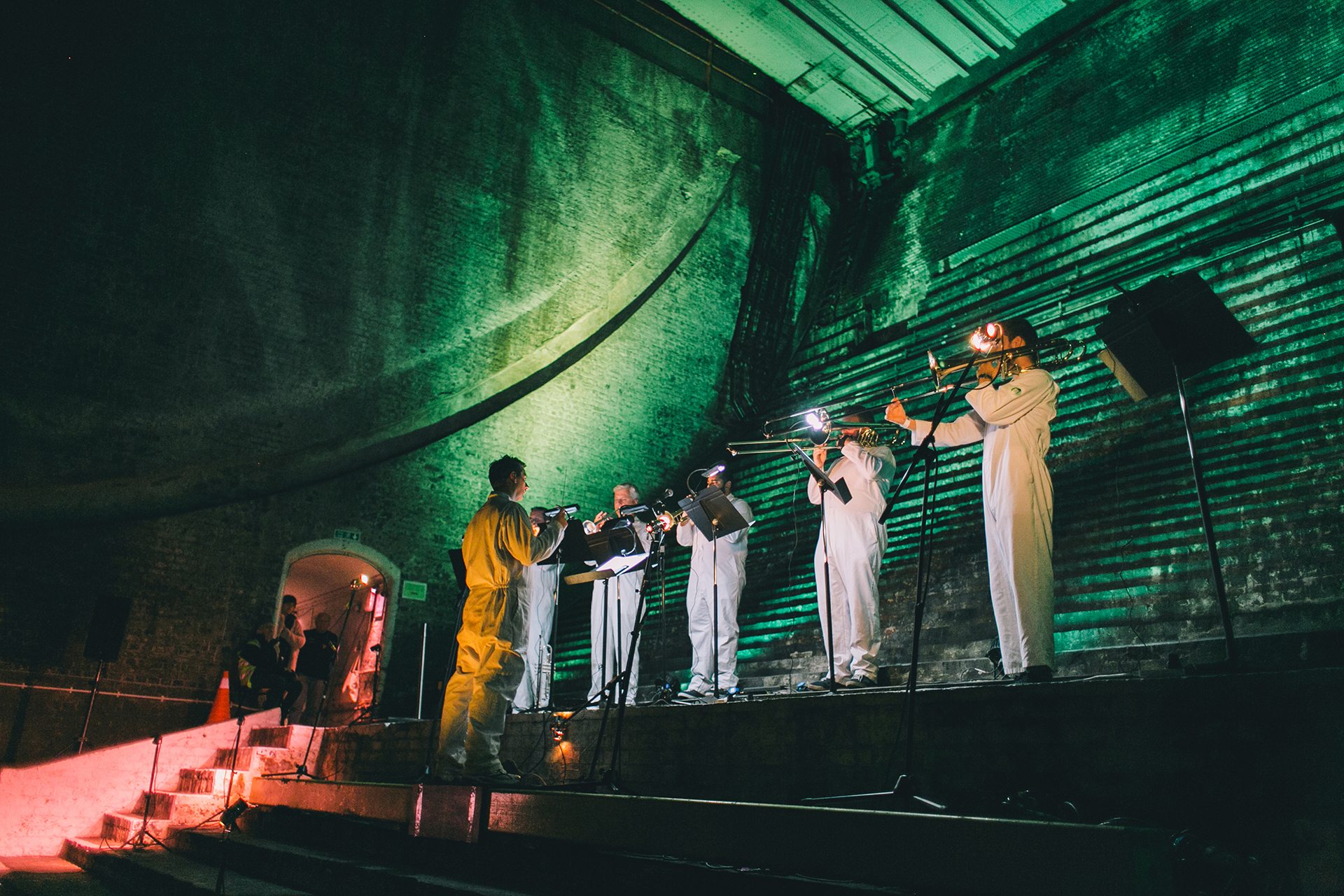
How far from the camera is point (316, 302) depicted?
10.6m

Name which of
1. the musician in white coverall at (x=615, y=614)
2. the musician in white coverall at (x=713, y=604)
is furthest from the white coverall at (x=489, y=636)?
the musician in white coverall at (x=615, y=614)

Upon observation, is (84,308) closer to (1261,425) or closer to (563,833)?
(563,833)

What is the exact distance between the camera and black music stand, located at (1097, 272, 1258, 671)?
12.5 feet

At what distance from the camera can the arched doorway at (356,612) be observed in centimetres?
1015

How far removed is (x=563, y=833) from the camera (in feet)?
12.1

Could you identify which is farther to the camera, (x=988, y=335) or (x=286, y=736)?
(x=286, y=736)

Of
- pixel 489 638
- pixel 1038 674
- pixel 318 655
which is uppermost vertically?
pixel 318 655

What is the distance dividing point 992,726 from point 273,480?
839cm

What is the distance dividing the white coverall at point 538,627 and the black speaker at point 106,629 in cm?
391

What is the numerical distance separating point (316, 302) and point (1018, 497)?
863cm

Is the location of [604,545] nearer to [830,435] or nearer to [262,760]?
[830,435]

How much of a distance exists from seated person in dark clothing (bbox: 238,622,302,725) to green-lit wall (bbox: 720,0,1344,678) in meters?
4.78

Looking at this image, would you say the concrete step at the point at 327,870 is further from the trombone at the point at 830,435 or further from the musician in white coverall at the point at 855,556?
the trombone at the point at 830,435

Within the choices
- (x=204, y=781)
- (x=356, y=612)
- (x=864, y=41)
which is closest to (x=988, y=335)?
(x=204, y=781)
